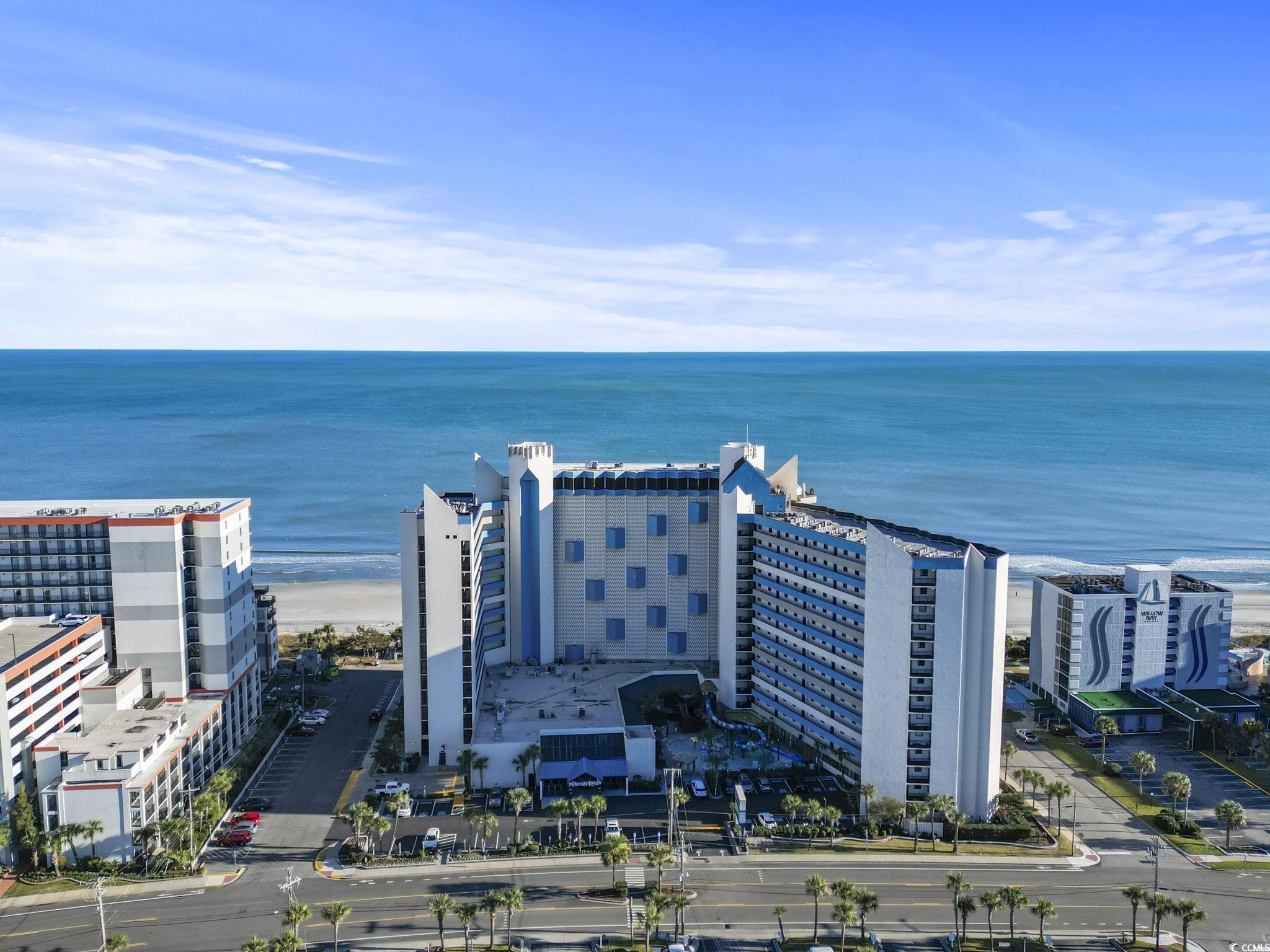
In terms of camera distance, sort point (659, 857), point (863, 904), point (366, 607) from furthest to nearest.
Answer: point (366, 607)
point (659, 857)
point (863, 904)

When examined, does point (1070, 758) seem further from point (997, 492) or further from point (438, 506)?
point (997, 492)

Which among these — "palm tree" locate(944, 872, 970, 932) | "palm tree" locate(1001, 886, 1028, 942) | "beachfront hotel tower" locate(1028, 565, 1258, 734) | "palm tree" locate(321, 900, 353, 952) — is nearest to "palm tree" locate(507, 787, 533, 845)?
"palm tree" locate(321, 900, 353, 952)

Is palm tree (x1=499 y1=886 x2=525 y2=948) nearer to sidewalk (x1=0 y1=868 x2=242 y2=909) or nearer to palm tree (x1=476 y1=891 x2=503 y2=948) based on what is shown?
palm tree (x1=476 y1=891 x2=503 y2=948)

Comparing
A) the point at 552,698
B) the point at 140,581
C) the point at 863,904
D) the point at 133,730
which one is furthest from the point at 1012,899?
the point at 140,581

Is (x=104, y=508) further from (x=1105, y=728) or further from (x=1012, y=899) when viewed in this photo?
(x=1105, y=728)

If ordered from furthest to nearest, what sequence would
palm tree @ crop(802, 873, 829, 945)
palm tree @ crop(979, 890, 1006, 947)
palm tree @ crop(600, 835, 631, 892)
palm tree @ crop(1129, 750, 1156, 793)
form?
palm tree @ crop(1129, 750, 1156, 793), palm tree @ crop(600, 835, 631, 892), palm tree @ crop(802, 873, 829, 945), palm tree @ crop(979, 890, 1006, 947)

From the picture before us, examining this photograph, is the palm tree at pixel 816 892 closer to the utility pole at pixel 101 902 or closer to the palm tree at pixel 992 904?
the palm tree at pixel 992 904
